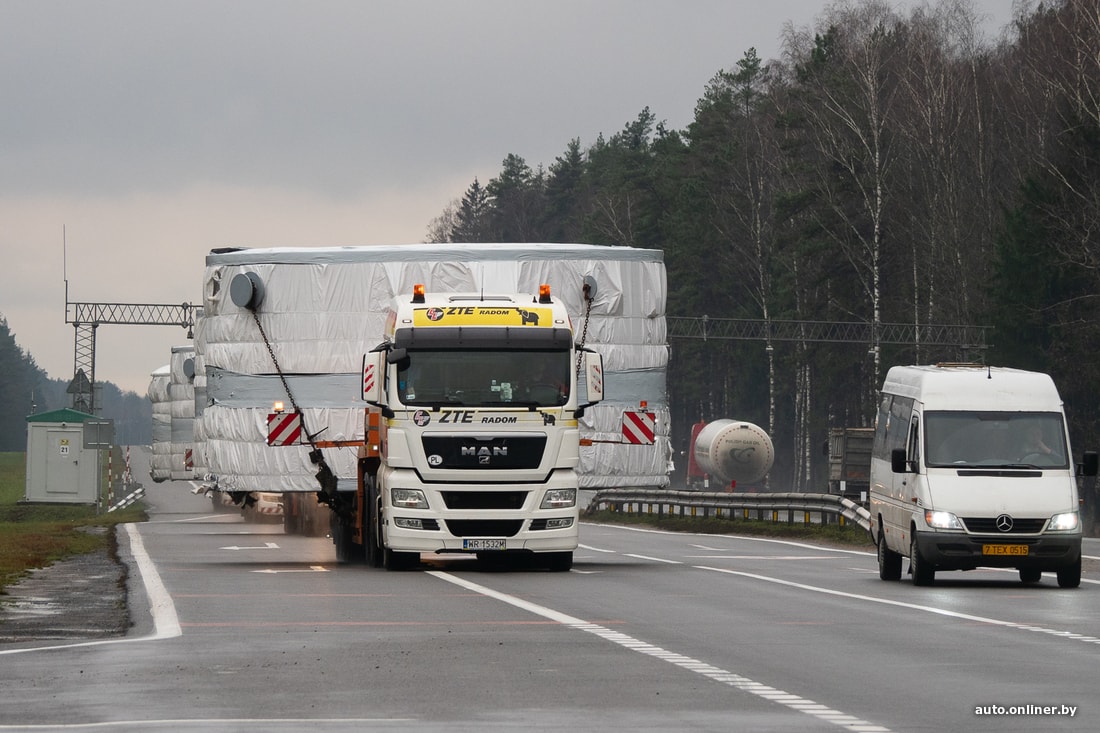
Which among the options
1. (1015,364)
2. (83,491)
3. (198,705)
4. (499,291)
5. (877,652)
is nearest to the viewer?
(198,705)

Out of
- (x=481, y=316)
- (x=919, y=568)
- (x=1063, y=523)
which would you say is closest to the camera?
(x=1063, y=523)

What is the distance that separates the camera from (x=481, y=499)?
24906mm

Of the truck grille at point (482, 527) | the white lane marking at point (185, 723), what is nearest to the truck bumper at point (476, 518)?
the truck grille at point (482, 527)

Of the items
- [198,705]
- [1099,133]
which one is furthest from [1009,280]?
[198,705]

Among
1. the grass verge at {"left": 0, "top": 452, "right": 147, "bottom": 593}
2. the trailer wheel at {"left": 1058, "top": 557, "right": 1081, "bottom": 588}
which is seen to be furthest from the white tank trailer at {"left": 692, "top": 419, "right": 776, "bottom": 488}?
the trailer wheel at {"left": 1058, "top": 557, "right": 1081, "bottom": 588}

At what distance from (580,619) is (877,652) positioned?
3581 mm

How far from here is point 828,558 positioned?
3297 cm

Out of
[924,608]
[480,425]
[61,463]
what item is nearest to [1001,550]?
[924,608]

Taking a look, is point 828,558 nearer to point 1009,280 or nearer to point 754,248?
point 1009,280

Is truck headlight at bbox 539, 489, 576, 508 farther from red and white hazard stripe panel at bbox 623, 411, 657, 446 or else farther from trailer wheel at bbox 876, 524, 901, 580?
trailer wheel at bbox 876, 524, 901, 580

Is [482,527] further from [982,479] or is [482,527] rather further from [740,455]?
[740,455]

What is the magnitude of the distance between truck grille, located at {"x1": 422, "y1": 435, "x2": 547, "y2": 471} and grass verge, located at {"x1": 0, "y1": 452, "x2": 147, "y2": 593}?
16.3 ft

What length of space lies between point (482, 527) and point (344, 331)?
413cm

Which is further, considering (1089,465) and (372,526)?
(372,526)
